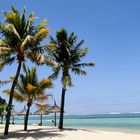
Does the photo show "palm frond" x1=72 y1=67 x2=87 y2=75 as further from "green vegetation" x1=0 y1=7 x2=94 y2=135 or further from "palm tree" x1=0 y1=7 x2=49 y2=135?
"palm tree" x1=0 y1=7 x2=49 y2=135

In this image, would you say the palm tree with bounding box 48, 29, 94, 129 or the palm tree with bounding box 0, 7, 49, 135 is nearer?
the palm tree with bounding box 0, 7, 49, 135

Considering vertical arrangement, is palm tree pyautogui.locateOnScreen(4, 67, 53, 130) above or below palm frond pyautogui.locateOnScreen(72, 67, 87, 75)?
below

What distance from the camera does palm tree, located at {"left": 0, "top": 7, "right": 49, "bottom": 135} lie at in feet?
64.5

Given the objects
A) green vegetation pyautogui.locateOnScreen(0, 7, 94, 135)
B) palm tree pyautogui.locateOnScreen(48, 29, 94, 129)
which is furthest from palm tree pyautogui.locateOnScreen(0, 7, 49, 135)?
palm tree pyautogui.locateOnScreen(48, 29, 94, 129)

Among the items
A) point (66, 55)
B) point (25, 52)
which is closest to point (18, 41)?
point (25, 52)

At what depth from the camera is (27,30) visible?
20297mm

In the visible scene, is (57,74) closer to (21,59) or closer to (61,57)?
(61,57)

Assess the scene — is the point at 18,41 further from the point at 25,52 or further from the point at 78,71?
the point at 78,71

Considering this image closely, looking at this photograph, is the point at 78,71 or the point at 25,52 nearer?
the point at 25,52

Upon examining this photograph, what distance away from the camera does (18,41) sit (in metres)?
19.9

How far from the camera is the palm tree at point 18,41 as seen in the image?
19656 mm

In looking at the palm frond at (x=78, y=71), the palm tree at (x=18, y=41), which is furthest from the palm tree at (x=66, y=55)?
the palm tree at (x=18, y=41)

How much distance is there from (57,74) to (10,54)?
6.91 metres

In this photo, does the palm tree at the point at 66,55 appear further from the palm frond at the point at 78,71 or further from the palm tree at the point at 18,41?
the palm tree at the point at 18,41
